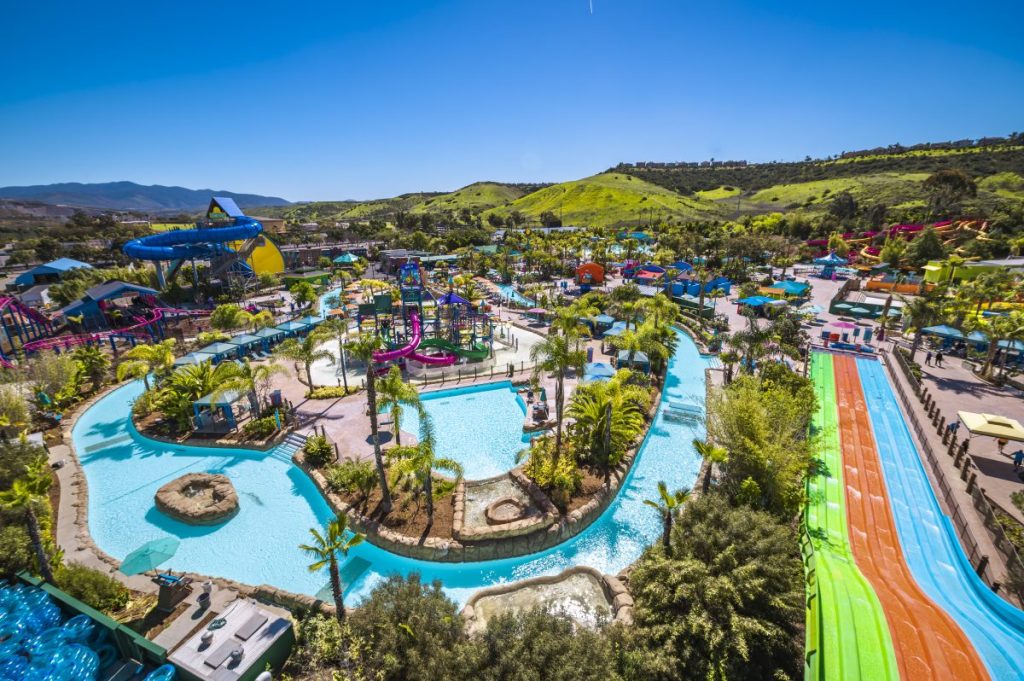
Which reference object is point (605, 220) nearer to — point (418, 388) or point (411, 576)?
point (418, 388)

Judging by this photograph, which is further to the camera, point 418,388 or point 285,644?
point 418,388

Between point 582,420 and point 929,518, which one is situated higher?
point 582,420

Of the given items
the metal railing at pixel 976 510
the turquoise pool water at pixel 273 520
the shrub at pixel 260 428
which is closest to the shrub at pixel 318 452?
the turquoise pool water at pixel 273 520

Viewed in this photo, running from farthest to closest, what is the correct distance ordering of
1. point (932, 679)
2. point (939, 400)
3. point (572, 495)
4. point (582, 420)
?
point (939, 400) < point (582, 420) < point (572, 495) < point (932, 679)

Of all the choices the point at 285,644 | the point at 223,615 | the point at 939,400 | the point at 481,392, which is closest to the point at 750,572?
the point at 285,644

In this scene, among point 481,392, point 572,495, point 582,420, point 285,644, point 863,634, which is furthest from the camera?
point 481,392

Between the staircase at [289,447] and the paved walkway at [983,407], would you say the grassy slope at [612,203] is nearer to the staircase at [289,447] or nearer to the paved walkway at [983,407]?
the paved walkway at [983,407]

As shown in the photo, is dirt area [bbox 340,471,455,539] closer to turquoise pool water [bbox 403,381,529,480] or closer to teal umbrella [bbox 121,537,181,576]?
turquoise pool water [bbox 403,381,529,480]
